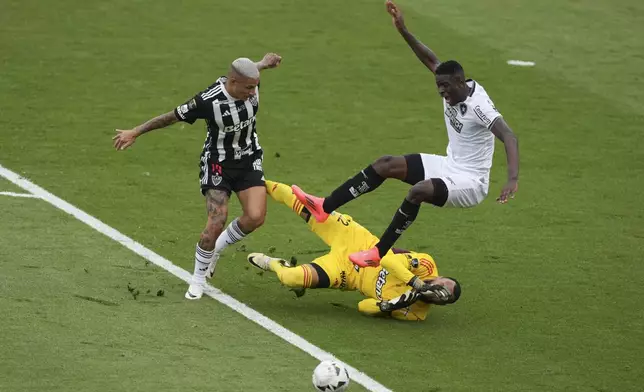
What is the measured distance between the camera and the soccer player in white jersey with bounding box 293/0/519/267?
1177cm

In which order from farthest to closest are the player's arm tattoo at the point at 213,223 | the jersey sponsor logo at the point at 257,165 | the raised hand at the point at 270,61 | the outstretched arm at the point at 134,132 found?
the raised hand at the point at 270,61 → the jersey sponsor logo at the point at 257,165 → the player's arm tattoo at the point at 213,223 → the outstretched arm at the point at 134,132

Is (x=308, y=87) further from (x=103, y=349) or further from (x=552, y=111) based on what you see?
(x=103, y=349)

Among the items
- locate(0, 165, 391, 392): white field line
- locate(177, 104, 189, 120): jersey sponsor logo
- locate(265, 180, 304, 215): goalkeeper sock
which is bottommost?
locate(0, 165, 391, 392): white field line

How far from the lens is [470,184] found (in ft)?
39.6

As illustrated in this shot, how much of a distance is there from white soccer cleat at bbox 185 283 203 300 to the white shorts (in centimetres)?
252

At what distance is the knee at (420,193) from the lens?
1182 centimetres

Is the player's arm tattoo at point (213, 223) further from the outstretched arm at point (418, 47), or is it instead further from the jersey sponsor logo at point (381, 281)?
the outstretched arm at point (418, 47)

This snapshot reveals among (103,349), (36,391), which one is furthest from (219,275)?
(36,391)

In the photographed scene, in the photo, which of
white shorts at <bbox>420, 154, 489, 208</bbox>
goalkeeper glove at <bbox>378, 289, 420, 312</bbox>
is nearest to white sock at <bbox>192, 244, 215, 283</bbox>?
goalkeeper glove at <bbox>378, 289, 420, 312</bbox>

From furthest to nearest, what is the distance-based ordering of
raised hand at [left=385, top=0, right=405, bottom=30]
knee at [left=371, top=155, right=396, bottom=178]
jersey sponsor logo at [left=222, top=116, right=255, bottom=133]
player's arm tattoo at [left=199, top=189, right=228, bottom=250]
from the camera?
1. raised hand at [left=385, top=0, right=405, bottom=30]
2. knee at [left=371, top=155, right=396, bottom=178]
3. jersey sponsor logo at [left=222, top=116, right=255, bottom=133]
4. player's arm tattoo at [left=199, top=189, right=228, bottom=250]

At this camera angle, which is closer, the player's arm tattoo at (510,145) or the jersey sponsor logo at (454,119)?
the player's arm tattoo at (510,145)

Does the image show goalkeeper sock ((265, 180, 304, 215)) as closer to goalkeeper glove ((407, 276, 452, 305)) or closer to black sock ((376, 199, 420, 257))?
black sock ((376, 199, 420, 257))

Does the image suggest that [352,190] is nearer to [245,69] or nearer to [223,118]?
[223,118]

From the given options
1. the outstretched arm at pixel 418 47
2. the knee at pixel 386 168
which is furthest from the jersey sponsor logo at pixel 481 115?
the outstretched arm at pixel 418 47
